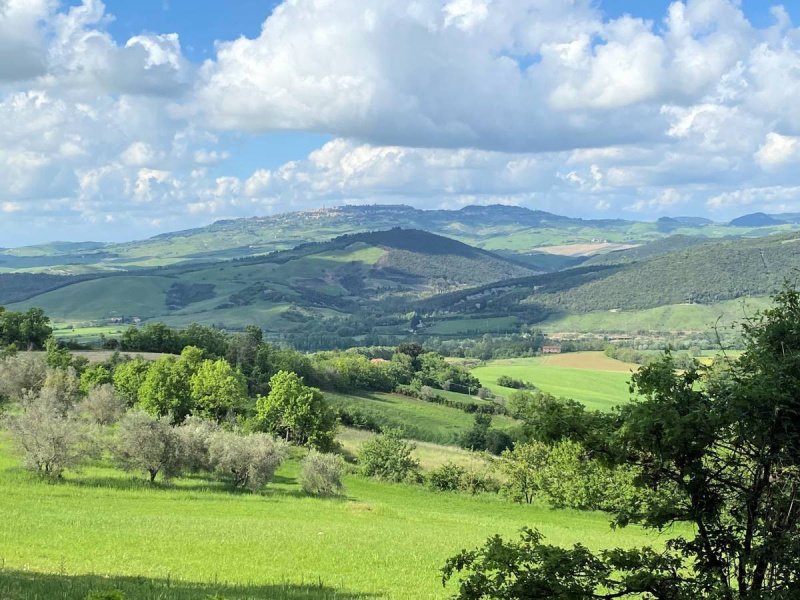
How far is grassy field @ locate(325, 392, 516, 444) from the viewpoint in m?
116

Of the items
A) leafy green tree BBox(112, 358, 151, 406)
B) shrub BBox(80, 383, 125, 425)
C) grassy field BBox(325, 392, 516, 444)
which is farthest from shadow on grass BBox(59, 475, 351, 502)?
grassy field BBox(325, 392, 516, 444)

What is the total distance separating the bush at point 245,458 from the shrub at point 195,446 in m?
0.50

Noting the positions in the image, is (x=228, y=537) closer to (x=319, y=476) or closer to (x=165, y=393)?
(x=319, y=476)

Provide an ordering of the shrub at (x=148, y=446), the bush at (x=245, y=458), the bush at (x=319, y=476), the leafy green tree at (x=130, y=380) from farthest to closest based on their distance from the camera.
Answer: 1. the leafy green tree at (x=130, y=380)
2. the bush at (x=319, y=476)
3. the bush at (x=245, y=458)
4. the shrub at (x=148, y=446)

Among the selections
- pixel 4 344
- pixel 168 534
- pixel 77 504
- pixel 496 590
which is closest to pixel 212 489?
pixel 77 504

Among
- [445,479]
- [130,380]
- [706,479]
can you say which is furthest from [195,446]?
[706,479]

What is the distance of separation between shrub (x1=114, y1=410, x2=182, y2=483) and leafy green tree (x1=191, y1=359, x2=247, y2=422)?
35900mm

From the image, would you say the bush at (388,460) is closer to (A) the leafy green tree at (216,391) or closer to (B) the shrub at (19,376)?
(A) the leafy green tree at (216,391)

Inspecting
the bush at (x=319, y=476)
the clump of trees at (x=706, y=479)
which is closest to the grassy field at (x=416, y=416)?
the bush at (x=319, y=476)

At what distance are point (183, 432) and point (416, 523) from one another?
60.0 feet

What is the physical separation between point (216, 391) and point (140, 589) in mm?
72125

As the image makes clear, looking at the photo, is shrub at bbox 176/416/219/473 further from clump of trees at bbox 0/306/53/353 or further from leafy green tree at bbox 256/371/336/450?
clump of trees at bbox 0/306/53/353

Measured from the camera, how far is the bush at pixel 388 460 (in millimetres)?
73750

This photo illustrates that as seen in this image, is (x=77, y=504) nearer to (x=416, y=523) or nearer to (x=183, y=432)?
(x=183, y=432)
